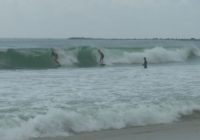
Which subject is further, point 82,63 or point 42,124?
point 82,63

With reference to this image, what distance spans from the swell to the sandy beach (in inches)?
918

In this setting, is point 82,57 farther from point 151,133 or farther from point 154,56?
point 151,133

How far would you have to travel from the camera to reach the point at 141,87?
1800 centimetres

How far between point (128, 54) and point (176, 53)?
7360 mm

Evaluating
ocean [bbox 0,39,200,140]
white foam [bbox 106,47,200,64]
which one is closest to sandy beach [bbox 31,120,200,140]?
ocean [bbox 0,39,200,140]

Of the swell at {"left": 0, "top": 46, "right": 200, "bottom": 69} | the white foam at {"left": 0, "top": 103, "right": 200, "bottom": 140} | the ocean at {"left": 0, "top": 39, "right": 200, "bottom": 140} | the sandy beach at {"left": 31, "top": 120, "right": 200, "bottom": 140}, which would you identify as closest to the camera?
the sandy beach at {"left": 31, "top": 120, "right": 200, "bottom": 140}

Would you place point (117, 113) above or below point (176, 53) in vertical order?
above

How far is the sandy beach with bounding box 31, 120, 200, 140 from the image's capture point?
9.99 metres

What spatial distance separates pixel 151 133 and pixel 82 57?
1306 inches

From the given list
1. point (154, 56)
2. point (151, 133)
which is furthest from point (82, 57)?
point (151, 133)

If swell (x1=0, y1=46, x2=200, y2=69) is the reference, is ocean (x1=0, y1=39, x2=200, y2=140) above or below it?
above

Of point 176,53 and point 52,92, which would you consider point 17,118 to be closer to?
point 52,92

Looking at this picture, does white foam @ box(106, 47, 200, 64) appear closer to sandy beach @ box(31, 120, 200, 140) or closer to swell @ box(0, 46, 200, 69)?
swell @ box(0, 46, 200, 69)

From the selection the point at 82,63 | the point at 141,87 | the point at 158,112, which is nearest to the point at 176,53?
the point at 82,63
